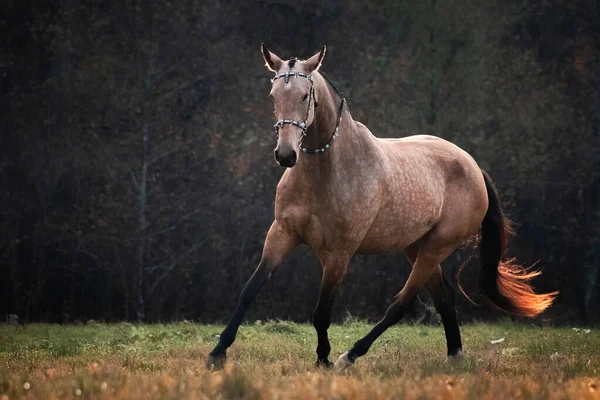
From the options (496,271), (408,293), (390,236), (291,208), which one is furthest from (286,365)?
(496,271)

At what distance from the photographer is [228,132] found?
16.9 metres

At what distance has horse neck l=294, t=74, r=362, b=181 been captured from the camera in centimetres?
731

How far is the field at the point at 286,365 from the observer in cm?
486

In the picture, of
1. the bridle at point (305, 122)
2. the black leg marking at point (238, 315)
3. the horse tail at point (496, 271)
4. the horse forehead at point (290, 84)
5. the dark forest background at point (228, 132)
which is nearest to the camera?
the bridle at point (305, 122)

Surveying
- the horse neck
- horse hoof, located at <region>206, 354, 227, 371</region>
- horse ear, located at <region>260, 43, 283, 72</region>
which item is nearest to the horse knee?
horse hoof, located at <region>206, 354, 227, 371</region>

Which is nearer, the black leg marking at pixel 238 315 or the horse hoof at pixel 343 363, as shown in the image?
the black leg marking at pixel 238 315

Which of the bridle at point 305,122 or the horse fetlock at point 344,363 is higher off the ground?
the bridle at point 305,122

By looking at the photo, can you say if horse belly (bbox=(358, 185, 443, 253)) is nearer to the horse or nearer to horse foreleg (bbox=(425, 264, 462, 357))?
the horse

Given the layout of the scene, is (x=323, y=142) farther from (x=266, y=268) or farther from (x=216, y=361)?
(x=216, y=361)

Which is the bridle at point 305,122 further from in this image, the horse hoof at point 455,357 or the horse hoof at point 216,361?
the horse hoof at point 455,357

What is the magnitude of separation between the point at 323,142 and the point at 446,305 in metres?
2.64

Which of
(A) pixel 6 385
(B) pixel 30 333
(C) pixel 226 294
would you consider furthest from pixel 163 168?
(A) pixel 6 385

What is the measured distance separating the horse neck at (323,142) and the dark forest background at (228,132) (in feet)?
29.1

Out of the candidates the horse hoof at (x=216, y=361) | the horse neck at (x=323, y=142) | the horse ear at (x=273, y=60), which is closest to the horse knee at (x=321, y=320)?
the horse hoof at (x=216, y=361)
